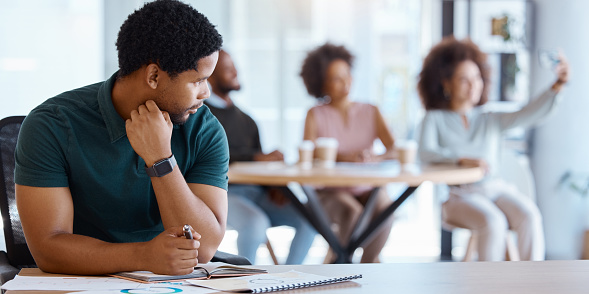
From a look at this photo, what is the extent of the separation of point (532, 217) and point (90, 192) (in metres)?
2.45

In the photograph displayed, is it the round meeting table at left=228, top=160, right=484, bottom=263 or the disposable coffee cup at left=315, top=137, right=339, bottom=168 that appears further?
the disposable coffee cup at left=315, top=137, right=339, bottom=168

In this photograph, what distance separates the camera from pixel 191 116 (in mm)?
1445

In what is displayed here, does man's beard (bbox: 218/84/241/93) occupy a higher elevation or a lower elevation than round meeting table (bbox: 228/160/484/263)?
higher

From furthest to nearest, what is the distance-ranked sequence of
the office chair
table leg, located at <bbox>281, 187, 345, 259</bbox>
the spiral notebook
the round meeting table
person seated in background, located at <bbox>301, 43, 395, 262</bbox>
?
person seated in background, located at <bbox>301, 43, 395, 262</bbox>, table leg, located at <bbox>281, 187, 345, 259</bbox>, the round meeting table, the office chair, the spiral notebook

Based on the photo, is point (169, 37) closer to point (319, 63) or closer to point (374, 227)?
point (374, 227)

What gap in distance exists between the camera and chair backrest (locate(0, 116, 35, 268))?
147 cm

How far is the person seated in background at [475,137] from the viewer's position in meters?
3.15

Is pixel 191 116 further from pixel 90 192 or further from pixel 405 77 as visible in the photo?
pixel 405 77

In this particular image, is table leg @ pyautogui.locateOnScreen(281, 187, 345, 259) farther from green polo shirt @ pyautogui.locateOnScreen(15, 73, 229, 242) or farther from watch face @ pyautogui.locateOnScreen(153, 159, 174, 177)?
watch face @ pyautogui.locateOnScreen(153, 159, 174, 177)

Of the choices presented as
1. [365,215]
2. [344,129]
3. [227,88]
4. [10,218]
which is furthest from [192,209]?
[344,129]

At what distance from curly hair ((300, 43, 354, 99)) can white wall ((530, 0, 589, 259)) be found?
4.61 ft

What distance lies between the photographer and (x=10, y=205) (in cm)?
149

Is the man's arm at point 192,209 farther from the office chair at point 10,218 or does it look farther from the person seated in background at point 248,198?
the person seated in background at point 248,198

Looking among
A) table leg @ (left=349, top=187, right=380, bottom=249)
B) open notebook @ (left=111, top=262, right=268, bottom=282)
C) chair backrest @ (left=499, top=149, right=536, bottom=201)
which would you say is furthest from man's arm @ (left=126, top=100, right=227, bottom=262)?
chair backrest @ (left=499, top=149, right=536, bottom=201)
